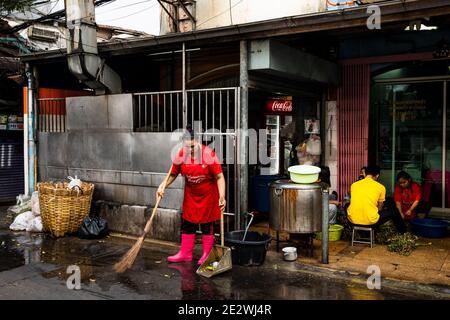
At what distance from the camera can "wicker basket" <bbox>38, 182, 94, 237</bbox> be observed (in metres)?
8.72

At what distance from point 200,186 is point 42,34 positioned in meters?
10.8

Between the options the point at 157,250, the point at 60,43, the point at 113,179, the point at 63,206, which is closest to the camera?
the point at 157,250

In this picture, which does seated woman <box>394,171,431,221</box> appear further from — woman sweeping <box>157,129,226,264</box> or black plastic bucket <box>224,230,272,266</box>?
woman sweeping <box>157,129,226,264</box>

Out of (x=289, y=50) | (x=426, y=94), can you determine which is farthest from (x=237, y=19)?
(x=426, y=94)

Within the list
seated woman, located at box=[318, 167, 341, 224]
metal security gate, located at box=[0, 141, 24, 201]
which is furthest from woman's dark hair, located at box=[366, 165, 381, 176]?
metal security gate, located at box=[0, 141, 24, 201]

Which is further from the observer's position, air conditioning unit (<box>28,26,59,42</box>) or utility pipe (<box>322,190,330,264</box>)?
air conditioning unit (<box>28,26,59,42</box>)

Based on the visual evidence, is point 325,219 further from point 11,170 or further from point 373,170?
point 11,170

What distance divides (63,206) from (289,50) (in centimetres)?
529

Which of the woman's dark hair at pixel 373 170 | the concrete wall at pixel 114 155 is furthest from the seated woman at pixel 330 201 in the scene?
the concrete wall at pixel 114 155

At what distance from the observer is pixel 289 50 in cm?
839

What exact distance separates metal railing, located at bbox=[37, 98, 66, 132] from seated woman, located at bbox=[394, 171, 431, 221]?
7888 mm
